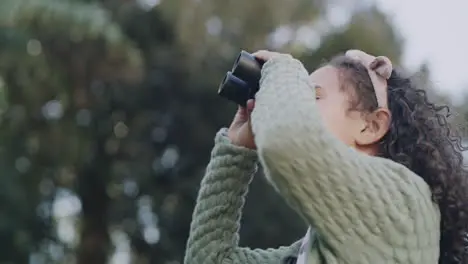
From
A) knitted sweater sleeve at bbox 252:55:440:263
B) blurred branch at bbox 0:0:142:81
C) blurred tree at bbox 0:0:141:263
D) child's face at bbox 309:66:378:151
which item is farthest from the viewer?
blurred tree at bbox 0:0:141:263

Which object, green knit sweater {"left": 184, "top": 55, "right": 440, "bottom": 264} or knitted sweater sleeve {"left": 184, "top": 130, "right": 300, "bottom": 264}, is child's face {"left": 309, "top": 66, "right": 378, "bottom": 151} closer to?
green knit sweater {"left": 184, "top": 55, "right": 440, "bottom": 264}

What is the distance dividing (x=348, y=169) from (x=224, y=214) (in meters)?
0.32

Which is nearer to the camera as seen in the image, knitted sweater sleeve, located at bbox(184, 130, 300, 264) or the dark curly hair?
the dark curly hair

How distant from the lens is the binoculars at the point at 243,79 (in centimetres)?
112

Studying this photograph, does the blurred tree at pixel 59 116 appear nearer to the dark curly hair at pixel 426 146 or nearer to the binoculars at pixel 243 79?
the binoculars at pixel 243 79

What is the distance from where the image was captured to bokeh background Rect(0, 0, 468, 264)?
5.22 meters

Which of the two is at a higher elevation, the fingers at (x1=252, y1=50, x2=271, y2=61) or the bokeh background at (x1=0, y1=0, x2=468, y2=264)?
the bokeh background at (x1=0, y1=0, x2=468, y2=264)

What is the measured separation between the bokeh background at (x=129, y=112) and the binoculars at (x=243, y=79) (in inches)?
150

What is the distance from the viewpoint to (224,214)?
1.25 m

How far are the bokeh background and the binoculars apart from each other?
3.81 meters

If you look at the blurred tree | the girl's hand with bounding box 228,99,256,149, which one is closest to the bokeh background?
the blurred tree

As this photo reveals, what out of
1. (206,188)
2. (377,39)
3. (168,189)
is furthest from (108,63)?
(206,188)

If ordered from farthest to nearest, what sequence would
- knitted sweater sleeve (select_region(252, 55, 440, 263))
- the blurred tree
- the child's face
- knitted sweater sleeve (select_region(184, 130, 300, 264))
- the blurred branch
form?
the blurred tree, the blurred branch, knitted sweater sleeve (select_region(184, 130, 300, 264)), the child's face, knitted sweater sleeve (select_region(252, 55, 440, 263))

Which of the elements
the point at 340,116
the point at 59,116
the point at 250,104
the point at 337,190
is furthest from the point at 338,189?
the point at 59,116
